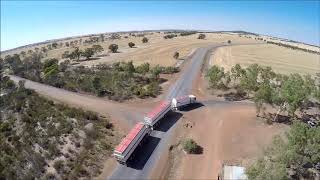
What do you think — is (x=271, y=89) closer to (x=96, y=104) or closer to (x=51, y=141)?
(x=96, y=104)

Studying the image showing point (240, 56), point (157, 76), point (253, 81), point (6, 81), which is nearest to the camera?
point (253, 81)

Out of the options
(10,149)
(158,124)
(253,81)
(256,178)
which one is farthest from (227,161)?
(10,149)

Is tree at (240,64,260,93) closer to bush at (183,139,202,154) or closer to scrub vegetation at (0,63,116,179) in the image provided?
bush at (183,139,202,154)

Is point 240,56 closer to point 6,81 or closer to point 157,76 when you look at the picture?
point 157,76

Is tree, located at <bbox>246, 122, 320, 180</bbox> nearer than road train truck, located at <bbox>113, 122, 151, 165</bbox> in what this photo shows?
Yes

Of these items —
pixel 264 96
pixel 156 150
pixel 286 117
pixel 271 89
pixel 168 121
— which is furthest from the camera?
pixel 286 117

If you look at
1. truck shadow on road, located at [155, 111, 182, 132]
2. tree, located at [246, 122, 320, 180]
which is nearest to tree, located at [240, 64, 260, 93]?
truck shadow on road, located at [155, 111, 182, 132]

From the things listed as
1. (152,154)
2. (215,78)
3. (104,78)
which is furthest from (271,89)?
(104,78)
